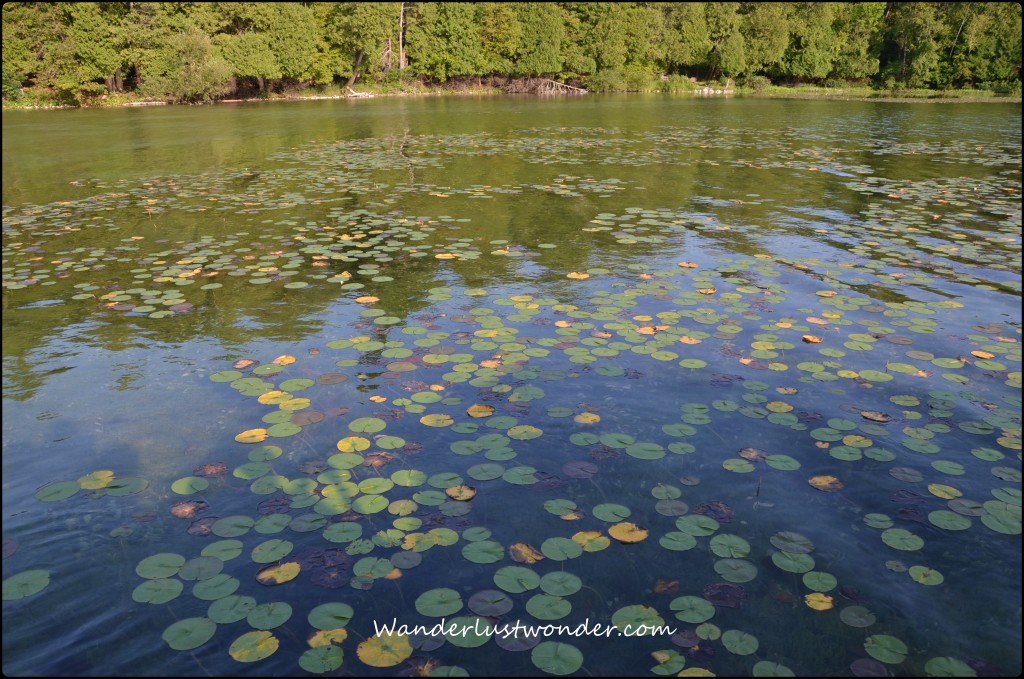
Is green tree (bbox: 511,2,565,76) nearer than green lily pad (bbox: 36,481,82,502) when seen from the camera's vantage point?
No

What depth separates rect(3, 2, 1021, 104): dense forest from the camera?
1438 inches

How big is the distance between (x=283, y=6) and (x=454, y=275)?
4461 cm

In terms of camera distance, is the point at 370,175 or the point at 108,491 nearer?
the point at 108,491

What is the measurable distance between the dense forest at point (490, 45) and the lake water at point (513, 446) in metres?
35.3

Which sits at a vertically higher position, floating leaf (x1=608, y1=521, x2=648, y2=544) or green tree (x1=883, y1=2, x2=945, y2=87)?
green tree (x1=883, y1=2, x2=945, y2=87)

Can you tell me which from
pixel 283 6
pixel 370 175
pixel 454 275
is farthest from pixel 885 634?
pixel 283 6

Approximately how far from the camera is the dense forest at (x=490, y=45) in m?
36.5

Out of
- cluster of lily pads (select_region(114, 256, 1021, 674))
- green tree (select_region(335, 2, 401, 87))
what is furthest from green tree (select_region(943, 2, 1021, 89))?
cluster of lily pads (select_region(114, 256, 1021, 674))

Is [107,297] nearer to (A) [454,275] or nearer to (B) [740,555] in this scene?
(A) [454,275]

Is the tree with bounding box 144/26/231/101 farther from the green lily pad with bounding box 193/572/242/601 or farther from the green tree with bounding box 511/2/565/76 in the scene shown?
the green lily pad with bounding box 193/572/242/601

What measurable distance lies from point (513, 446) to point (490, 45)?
181ft

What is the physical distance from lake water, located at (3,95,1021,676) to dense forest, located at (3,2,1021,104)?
116 ft

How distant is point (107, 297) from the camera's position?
596 centimetres

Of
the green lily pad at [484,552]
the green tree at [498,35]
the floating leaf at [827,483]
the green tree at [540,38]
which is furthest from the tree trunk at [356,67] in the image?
the green lily pad at [484,552]
